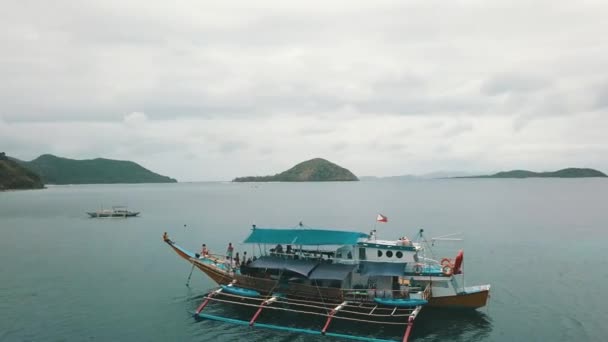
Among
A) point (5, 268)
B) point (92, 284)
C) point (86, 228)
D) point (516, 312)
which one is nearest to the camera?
point (516, 312)

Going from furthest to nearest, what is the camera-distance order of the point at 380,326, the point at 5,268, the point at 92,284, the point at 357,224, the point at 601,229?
the point at 357,224 → the point at 601,229 → the point at 5,268 → the point at 92,284 → the point at 380,326

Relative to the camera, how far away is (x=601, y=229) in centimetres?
7894

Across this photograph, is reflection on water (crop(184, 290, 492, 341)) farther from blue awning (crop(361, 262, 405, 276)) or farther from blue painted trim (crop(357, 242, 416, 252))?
blue painted trim (crop(357, 242, 416, 252))

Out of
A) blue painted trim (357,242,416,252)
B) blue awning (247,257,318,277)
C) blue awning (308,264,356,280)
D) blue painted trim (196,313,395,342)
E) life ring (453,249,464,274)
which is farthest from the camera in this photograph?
blue painted trim (357,242,416,252)

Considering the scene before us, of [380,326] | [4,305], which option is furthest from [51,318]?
[380,326]

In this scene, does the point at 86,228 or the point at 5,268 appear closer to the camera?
the point at 5,268

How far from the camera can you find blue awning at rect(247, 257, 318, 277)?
3419cm

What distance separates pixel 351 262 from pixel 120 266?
97.7 feet

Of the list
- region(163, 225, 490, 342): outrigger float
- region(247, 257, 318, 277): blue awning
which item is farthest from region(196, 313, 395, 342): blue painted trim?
region(247, 257, 318, 277): blue awning

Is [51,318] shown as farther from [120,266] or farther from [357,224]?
[357,224]

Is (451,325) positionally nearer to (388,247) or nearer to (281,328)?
(388,247)

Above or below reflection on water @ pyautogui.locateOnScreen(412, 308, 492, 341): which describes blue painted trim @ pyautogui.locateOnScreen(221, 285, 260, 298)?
Answer: above

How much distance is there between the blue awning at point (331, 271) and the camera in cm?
3281

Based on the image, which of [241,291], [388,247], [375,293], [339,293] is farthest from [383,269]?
[241,291]
